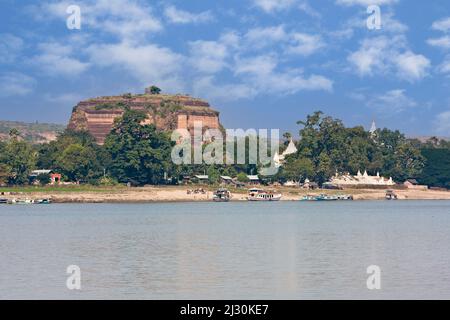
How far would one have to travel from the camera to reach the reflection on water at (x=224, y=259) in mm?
46062

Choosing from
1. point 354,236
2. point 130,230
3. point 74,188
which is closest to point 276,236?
point 354,236

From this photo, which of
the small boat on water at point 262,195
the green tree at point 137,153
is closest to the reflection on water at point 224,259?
the green tree at point 137,153

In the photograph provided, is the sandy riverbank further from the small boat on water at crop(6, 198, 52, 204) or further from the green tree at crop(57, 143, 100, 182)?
the green tree at crop(57, 143, 100, 182)

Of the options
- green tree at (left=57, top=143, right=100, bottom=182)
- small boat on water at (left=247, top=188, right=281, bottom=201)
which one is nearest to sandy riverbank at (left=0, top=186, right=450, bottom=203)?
small boat on water at (left=247, top=188, right=281, bottom=201)

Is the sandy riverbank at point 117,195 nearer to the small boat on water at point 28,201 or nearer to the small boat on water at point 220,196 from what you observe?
the small boat on water at point 220,196

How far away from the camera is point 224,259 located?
6019 cm

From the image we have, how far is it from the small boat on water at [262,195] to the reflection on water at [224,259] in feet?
278

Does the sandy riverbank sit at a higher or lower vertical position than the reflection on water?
higher

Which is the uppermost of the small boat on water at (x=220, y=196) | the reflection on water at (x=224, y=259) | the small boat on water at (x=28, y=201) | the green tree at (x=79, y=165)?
the green tree at (x=79, y=165)

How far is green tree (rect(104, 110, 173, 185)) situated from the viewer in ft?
601

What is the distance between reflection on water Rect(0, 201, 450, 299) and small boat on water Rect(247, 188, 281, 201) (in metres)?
84.8

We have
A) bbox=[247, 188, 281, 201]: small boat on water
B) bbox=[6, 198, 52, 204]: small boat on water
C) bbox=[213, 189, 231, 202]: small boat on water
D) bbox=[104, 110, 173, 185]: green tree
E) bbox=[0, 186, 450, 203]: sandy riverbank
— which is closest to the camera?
bbox=[6, 198, 52, 204]: small boat on water

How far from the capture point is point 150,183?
188 m
